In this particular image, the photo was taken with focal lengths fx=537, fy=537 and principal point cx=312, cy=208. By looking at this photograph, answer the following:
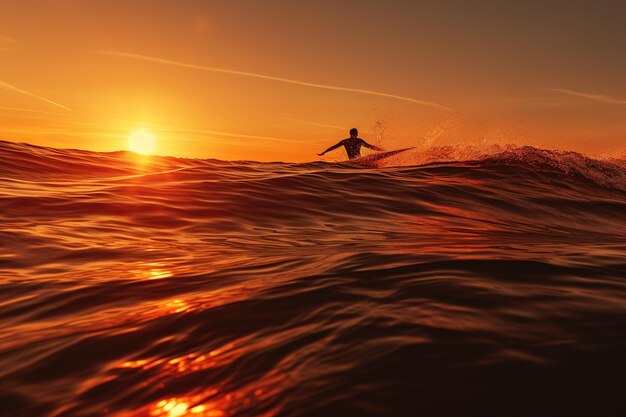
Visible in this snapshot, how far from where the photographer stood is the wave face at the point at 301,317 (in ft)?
5.50

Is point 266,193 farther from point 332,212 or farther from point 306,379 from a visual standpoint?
point 306,379

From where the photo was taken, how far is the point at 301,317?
8.17 feet

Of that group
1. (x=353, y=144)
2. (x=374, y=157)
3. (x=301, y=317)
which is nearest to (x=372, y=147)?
(x=374, y=157)

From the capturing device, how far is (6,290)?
3.51m

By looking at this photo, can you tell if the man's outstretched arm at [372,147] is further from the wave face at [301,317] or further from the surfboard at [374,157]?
the wave face at [301,317]

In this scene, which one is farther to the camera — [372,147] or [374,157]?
[372,147]

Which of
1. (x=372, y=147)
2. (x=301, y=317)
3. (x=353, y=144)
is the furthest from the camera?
(x=353, y=144)

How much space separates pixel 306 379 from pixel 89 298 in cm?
200

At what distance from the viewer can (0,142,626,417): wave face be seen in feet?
5.50

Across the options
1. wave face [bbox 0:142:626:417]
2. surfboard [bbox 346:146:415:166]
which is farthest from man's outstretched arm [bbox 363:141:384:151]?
wave face [bbox 0:142:626:417]

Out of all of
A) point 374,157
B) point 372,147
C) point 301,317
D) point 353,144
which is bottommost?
point 301,317

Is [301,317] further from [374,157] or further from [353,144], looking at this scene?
[353,144]

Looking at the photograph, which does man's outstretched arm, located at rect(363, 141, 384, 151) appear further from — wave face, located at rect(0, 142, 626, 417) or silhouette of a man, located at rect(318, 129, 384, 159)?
wave face, located at rect(0, 142, 626, 417)

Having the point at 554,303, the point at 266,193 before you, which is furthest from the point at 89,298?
the point at 266,193
